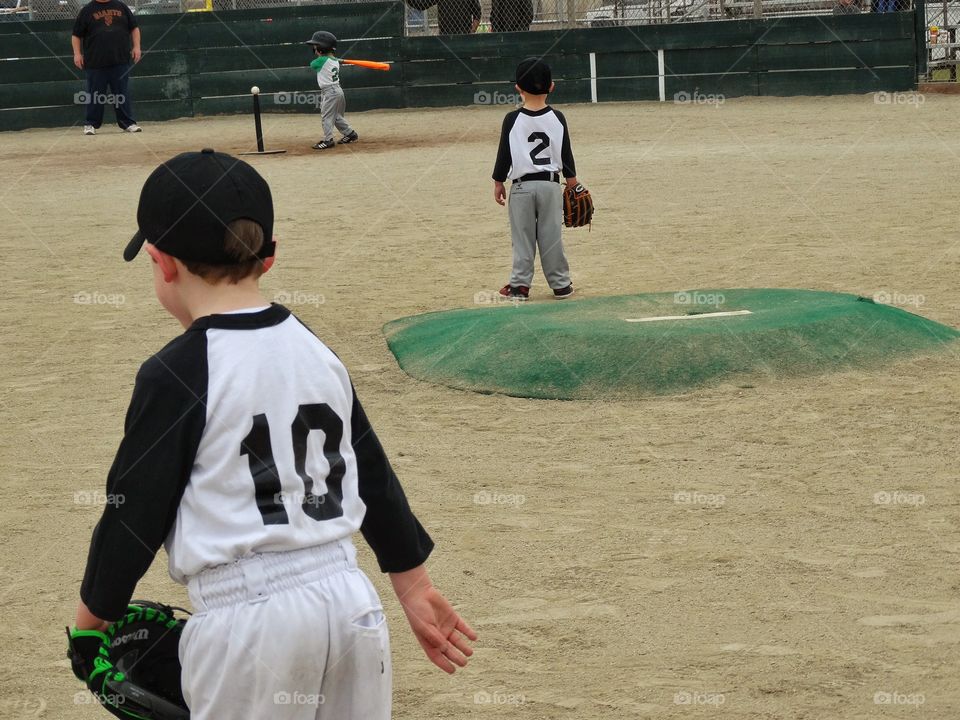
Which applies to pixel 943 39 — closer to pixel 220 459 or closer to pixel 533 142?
pixel 533 142

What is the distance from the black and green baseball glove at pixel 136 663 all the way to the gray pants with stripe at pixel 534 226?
6.77 m

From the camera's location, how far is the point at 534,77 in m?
8.80

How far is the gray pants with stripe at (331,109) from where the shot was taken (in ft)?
59.4

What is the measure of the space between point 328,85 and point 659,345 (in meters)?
11.7

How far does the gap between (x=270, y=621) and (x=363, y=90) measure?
22.0 metres

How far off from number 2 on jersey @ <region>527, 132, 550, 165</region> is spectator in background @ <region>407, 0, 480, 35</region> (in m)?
15.5

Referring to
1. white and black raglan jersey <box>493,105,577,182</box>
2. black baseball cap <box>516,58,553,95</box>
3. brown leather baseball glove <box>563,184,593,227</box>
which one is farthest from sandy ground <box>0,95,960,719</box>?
black baseball cap <box>516,58,553,95</box>

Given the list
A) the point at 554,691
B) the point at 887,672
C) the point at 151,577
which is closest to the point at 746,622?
the point at 887,672

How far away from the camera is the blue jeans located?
65.2 ft

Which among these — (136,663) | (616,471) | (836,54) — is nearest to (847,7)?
(836,54)

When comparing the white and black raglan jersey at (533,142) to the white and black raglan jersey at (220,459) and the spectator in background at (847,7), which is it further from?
the spectator in background at (847,7)

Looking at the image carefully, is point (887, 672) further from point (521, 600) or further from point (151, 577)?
point (151, 577)

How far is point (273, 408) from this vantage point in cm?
225

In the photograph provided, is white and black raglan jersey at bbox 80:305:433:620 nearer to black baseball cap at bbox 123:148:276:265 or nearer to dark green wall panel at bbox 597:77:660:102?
black baseball cap at bbox 123:148:276:265
